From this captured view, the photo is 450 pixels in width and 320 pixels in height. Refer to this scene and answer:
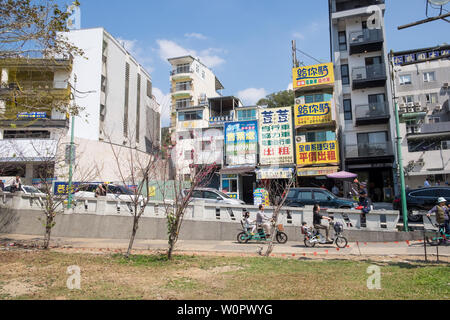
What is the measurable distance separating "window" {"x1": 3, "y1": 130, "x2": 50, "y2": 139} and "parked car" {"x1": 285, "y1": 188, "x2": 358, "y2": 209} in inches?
1004

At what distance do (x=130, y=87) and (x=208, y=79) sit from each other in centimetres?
1462

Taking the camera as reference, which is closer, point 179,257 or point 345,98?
point 179,257

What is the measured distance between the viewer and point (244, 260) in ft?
29.2

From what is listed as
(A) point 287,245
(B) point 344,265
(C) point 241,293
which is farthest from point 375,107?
(C) point 241,293

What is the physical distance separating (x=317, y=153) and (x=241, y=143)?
7.50 meters

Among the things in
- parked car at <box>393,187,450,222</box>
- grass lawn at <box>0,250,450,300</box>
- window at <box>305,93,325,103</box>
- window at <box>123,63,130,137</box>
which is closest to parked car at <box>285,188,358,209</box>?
parked car at <box>393,187,450,222</box>

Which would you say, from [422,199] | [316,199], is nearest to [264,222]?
[316,199]

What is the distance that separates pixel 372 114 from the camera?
26.6 m

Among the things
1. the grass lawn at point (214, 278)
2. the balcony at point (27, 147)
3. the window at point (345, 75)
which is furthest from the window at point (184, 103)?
the grass lawn at point (214, 278)

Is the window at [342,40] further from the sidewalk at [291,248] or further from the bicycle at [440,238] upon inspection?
the bicycle at [440,238]

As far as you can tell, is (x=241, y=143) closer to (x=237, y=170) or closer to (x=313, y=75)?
(x=237, y=170)

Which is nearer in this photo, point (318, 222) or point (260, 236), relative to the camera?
point (318, 222)

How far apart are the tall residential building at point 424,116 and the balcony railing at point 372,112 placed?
2.96 metres
